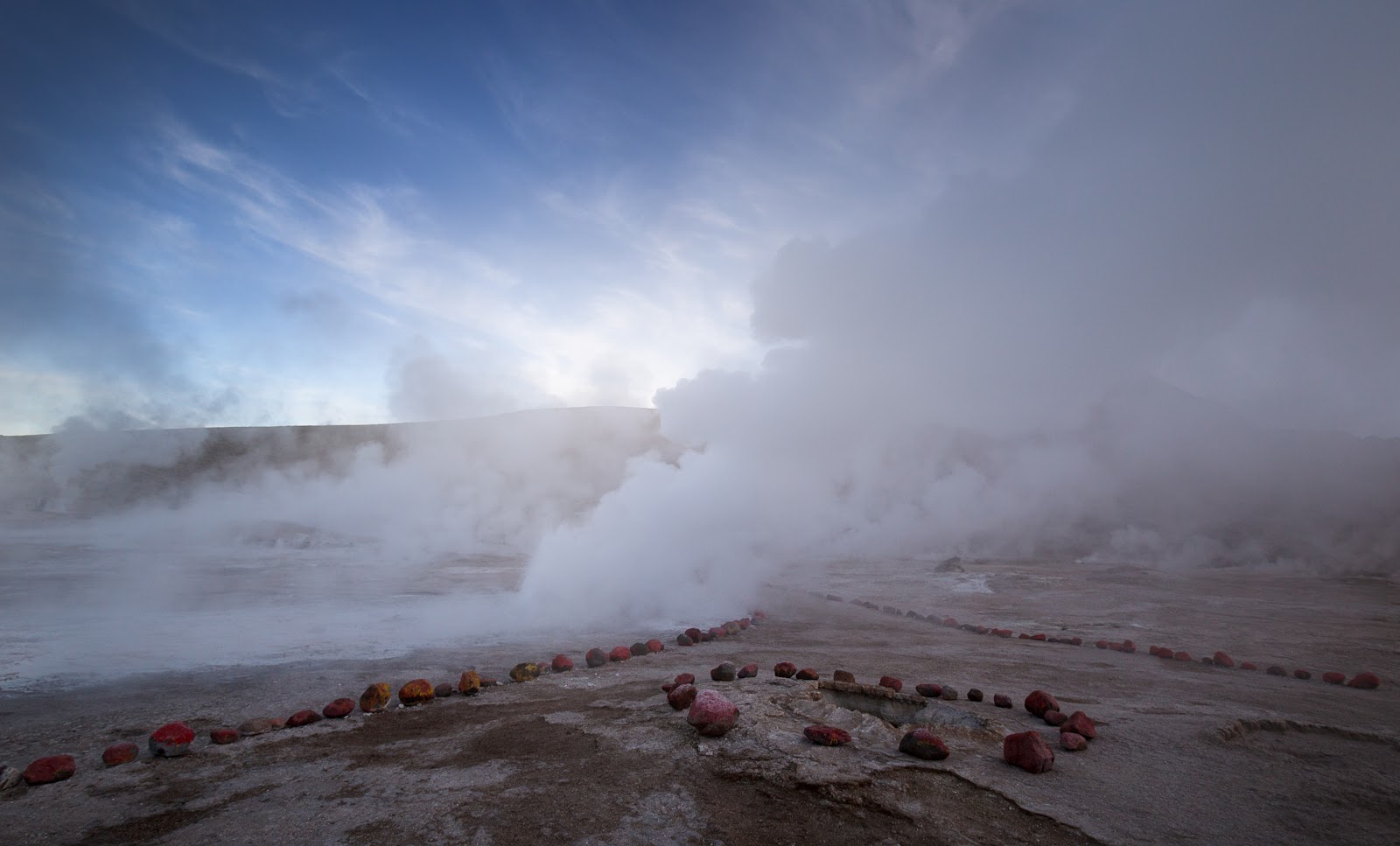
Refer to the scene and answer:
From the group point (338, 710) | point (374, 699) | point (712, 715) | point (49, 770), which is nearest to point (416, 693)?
point (374, 699)

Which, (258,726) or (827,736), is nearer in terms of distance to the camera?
(827,736)

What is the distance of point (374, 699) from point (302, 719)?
1.86 feet

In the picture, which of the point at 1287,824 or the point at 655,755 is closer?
the point at 1287,824

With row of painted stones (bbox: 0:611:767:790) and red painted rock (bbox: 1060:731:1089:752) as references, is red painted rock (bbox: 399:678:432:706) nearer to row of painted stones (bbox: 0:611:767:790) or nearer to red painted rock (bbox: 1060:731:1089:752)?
row of painted stones (bbox: 0:611:767:790)

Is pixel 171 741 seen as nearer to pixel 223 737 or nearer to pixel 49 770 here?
pixel 223 737

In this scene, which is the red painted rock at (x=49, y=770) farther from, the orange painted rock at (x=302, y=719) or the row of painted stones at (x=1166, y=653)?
the row of painted stones at (x=1166, y=653)

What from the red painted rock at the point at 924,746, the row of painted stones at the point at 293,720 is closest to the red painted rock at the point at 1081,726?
Answer: the red painted rock at the point at 924,746

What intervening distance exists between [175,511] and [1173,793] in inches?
1424

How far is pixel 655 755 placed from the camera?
13.2ft

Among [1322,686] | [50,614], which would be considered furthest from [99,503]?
[1322,686]

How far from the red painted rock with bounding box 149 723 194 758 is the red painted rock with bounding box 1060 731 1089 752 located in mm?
6256

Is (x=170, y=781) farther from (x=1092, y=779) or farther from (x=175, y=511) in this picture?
(x=175, y=511)

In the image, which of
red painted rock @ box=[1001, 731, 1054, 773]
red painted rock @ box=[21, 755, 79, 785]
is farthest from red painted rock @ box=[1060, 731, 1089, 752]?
red painted rock @ box=[21, 755, 79, 785]

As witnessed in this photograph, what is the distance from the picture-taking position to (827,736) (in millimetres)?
4105
